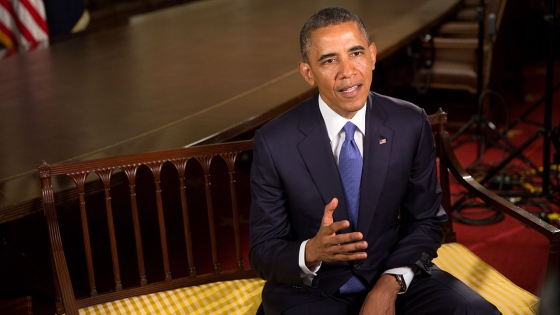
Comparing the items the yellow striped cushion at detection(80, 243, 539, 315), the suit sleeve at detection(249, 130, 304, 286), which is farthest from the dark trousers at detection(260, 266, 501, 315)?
the yellow striped cushion at detection(80, 243, 539, 315)

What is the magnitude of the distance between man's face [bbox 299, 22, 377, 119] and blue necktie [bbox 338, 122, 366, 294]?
9cm

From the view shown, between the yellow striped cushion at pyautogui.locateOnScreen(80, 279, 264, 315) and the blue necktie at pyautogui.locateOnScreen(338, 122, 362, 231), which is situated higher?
the blue necktie at pyautogui.locateOnScreen(338, 122, 362, 231)

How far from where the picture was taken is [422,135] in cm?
189

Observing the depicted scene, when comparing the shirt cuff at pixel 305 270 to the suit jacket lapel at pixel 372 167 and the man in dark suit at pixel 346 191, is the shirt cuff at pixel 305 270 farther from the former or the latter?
the suit jacket lapel at pixel 372 167

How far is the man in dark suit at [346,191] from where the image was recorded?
1.75 meters

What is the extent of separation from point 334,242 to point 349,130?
40 centimetres

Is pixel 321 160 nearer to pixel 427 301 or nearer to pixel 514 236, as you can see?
pixel 427 301

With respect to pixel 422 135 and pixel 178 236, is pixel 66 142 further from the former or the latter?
pixel 422 135

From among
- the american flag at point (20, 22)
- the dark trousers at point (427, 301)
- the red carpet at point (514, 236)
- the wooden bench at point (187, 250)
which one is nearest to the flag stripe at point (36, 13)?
the american flag at point (20, 22)

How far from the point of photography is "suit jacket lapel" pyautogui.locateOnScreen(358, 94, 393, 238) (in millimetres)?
1815

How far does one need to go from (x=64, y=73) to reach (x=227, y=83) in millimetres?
1066

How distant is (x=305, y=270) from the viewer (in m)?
1.72

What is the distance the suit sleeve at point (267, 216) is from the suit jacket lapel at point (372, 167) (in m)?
0.21

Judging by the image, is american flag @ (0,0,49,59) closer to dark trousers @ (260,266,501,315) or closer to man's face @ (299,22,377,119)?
man's face @ (299,22,377,119)
